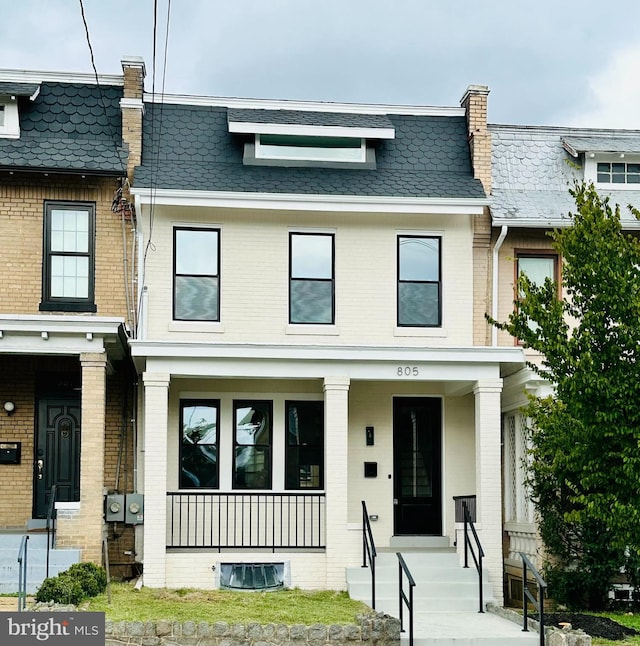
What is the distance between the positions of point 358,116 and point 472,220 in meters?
2.85

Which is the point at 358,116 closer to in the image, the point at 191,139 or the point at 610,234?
the point at 191,139

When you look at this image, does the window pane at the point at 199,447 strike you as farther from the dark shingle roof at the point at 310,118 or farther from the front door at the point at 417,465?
the dark shingle roof at the point at 310,118

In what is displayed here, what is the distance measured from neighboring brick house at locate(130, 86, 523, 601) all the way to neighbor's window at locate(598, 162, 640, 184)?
8.64 ft

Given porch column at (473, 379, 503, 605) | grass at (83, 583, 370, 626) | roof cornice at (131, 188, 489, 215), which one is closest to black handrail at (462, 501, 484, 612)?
porch column at (473, 379, 503, 605)

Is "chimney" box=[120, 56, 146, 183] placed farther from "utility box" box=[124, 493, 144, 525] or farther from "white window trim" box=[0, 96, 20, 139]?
"utility box" box=[124, 493, 144, 525]

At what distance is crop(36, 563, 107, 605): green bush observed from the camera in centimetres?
1443

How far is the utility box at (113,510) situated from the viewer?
1800cm

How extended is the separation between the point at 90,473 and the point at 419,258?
22.3ft

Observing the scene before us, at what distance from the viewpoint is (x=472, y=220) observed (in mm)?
19891

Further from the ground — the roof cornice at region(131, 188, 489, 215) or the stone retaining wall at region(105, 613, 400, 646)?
the roof cornice at region(131, 188, 489, 215)

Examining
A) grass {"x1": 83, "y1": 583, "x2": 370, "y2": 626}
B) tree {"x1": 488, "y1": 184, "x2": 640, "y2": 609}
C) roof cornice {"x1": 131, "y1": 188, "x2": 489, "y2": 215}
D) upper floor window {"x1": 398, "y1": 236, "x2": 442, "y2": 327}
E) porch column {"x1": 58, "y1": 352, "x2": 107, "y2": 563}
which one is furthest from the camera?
upper floor window {"x1": 398, "y1": 236, "x2": 442, "y2": 327}

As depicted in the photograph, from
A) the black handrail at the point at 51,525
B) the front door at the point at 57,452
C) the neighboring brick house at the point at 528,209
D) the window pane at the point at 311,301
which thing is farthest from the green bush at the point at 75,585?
the neighboring brick house at the point at 528,209

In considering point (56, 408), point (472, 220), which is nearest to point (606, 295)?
point (472, 220)

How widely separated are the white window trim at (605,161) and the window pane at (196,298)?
24.3ft
